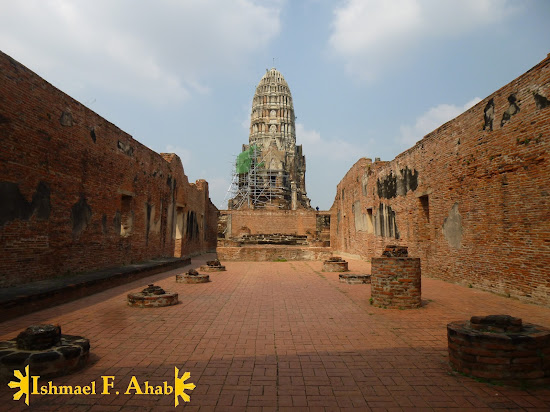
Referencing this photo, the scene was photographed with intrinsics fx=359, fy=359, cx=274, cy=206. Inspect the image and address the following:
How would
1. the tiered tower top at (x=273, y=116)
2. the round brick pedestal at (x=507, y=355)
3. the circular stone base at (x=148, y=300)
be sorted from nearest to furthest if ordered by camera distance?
the round brick pedestal at (x=507, y=355) < the circular stone base at (x=148, y=300) < the tiered tower top at (x=273, y=116)

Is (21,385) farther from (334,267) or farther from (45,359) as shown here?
(334,267)

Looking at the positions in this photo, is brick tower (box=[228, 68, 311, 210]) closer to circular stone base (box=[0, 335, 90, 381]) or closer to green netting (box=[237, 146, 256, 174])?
green netting (box=[237, 146, 256, 174])

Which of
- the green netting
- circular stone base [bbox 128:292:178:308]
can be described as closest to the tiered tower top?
the green netting

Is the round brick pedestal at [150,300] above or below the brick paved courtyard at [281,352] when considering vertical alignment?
above

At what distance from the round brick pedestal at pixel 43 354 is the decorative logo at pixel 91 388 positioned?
0.07 metres

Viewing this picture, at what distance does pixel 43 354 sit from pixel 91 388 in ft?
1.96

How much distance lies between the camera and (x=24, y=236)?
679cm

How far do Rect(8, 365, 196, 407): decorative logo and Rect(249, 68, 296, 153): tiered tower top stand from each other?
5653 cm

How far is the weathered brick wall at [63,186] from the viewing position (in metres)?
6.52

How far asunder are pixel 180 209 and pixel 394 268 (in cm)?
1392

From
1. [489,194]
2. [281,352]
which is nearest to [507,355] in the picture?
[281,352]

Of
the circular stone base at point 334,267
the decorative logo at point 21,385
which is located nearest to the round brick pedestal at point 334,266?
the circular stone base at point 334,267

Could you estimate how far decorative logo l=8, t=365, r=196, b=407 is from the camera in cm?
289

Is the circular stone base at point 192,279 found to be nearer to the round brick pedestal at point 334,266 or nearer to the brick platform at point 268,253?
the round brick pedestal at point 334,266
